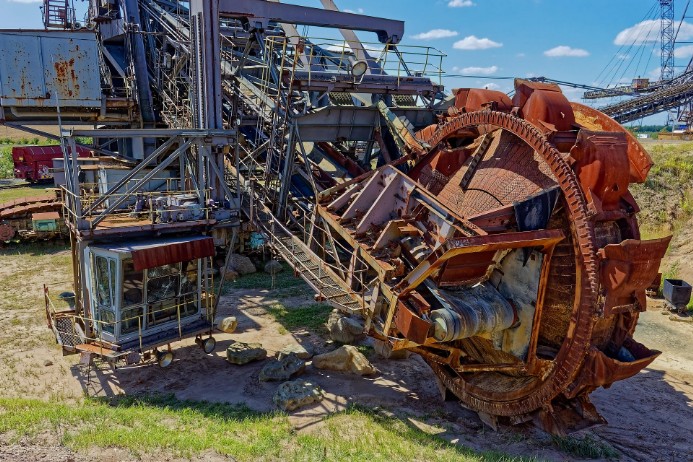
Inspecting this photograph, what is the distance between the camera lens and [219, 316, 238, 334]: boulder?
13.8 meters

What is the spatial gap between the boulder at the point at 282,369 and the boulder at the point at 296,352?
0.37 meters

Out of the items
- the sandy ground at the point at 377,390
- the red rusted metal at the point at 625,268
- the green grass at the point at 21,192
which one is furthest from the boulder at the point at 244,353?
the green grass at the point at 21,192

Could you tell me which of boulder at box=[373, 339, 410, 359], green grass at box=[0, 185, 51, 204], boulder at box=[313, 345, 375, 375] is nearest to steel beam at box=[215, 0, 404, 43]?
boulder at box=[313, 345, 375, 375]

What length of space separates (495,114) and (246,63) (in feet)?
32.7

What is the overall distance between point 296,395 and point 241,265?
342 inches

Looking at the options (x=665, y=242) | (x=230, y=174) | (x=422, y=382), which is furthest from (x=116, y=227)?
(x=665, y=242)

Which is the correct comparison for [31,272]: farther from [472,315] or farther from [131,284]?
[472,315]

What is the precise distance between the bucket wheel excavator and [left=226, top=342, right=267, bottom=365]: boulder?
3.63m

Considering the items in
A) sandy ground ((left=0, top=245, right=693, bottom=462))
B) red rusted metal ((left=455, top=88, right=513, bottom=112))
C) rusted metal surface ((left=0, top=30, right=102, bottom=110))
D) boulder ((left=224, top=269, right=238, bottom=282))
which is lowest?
sandy ground ((left=0, top=245, right=693, bottom=462))

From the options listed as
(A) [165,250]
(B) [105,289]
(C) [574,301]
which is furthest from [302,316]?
(C) [574,301]

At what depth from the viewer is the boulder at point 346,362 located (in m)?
11.5

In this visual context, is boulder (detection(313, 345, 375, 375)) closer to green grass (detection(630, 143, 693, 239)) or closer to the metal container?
the metal container

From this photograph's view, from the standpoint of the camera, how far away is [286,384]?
412 inches

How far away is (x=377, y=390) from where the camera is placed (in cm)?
1091
